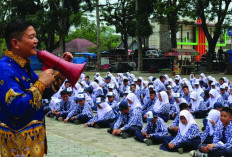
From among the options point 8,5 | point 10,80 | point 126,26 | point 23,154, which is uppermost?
point 8,5

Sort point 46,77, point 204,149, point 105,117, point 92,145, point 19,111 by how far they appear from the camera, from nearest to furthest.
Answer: point 19,111 < point 46,77 < point 204,149 < point 92,145 < point 105,117

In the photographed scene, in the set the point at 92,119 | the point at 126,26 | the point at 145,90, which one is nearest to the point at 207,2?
the point at 126,26

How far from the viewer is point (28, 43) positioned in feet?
8.37

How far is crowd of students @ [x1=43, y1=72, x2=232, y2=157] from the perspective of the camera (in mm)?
6812

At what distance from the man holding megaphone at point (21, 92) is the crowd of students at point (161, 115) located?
15.7 ft

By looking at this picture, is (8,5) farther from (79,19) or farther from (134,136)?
(134,136)

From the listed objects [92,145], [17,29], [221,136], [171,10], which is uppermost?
[171,10]

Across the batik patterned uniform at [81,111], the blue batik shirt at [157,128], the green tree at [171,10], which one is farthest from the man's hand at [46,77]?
the green tree at [171,10]

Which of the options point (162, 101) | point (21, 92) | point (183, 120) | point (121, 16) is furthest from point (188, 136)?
point (121, 16)

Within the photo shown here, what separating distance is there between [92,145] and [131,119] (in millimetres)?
1607

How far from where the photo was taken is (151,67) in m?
27.1

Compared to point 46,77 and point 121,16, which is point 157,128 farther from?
point 121,16

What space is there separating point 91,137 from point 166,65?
1831cm

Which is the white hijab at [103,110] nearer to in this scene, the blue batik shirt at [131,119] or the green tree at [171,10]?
the blue batik shirt at [131,119]
